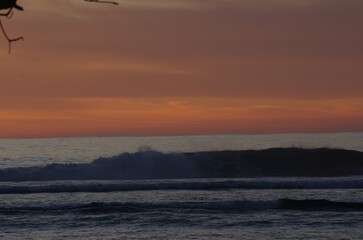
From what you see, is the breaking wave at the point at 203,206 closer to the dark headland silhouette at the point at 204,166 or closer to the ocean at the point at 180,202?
the ocean at the point at 180,202

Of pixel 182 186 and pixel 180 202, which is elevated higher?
pixel 182 186

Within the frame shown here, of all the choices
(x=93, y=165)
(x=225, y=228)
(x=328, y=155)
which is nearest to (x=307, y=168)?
(x=328, y=155)

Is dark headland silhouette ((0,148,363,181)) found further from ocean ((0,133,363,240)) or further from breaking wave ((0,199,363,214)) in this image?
breaking wave ((0,199,363,214))

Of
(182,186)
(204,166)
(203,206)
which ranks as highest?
(204,166)

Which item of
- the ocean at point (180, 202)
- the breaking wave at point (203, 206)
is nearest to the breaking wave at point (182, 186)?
the ocean at point (180, 202)

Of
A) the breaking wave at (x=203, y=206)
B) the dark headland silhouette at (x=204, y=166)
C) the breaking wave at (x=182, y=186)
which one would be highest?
the dark headland silhouette at (x=204, y=166)

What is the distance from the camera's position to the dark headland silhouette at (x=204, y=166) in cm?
3781

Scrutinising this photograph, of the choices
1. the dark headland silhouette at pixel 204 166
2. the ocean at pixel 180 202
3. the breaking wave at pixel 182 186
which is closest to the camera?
the ocean at pixel 180 202

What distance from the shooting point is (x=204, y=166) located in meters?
40.5

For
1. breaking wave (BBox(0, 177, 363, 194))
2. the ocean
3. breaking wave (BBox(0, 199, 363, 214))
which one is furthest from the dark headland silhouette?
breaking wave (BBox(0, 199, 363, 214))

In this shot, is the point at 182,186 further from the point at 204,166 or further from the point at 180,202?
the point at 204,166

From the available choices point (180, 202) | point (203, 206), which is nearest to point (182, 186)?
point (180, 202)

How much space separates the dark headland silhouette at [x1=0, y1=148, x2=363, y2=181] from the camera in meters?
37.8

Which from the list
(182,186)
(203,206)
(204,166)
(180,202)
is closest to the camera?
(203,206)
